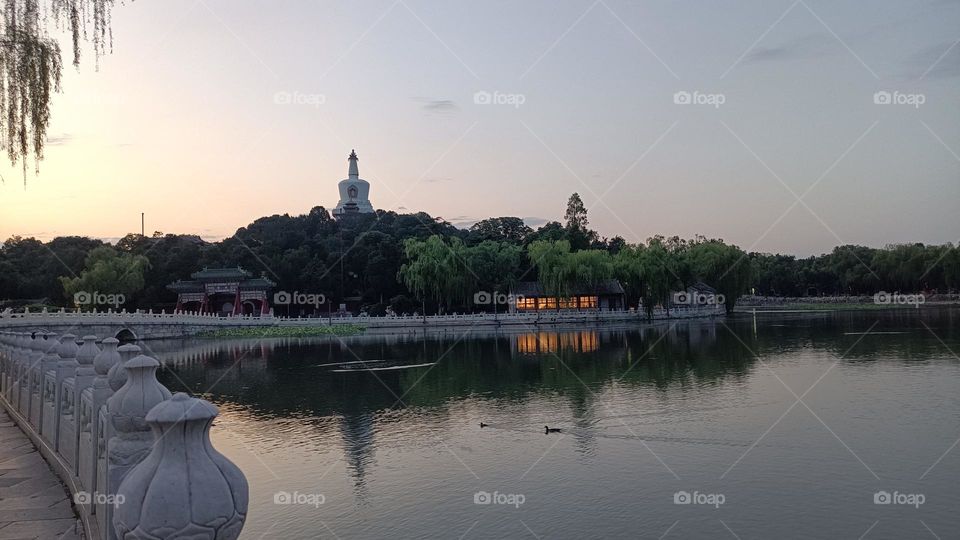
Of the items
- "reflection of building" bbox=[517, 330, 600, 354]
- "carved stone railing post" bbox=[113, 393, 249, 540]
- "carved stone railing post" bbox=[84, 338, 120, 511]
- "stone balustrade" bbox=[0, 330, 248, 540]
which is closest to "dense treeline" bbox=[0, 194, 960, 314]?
"reflection of building" bbox=[517, 330, 600, 354]

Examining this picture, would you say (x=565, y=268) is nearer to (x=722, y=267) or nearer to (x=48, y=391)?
(x=722, y=267)

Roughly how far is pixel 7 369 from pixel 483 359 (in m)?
21.4

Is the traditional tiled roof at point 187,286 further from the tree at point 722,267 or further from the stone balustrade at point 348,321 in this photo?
the tree at point 722,267

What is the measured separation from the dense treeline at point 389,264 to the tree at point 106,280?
0.10 metres

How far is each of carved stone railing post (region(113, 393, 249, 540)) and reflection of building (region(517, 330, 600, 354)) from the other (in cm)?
3164

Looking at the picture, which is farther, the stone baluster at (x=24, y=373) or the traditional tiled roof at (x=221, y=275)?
the traditional tiled roof at (x=221, y=275)

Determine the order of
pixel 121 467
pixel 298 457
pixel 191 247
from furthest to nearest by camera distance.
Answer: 1. pixel 191 247
2. pixel 298 457
3. pixel 121 467

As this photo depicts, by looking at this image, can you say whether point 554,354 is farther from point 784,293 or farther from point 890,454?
point 784,293

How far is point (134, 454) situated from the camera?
444 centimetres

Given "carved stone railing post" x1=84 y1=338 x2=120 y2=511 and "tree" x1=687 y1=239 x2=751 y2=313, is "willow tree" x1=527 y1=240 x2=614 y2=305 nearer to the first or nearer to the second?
"tree" x1=687 y1=239 x2=751 y2=313

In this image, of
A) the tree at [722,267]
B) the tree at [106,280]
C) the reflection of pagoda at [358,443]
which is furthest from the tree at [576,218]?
the reflection of pagoda at [358,443]

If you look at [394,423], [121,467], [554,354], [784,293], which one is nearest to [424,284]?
[554,354]

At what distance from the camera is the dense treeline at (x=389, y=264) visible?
54969 millimetres

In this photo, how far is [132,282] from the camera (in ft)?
188
